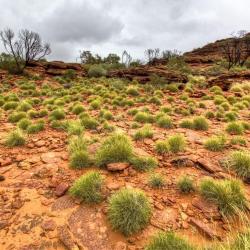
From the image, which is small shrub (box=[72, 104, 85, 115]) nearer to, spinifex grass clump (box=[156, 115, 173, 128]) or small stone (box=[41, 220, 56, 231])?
spinifex grass clump (box=[156, 115, 173, 128])

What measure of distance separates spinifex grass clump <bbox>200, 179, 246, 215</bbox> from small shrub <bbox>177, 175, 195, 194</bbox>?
0.64ft

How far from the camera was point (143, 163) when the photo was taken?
17.3ft

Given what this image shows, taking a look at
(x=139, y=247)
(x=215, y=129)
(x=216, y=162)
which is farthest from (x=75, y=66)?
(x=139, y=247)

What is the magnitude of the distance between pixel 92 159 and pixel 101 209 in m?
1.72

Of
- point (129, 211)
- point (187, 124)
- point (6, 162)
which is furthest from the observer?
point (187, 124)

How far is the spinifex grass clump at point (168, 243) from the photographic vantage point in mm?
2982

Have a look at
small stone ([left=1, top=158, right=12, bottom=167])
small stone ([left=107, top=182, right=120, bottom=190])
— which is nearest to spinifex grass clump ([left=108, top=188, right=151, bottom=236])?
small stone ([left=107, top=182, right=120, bottom=190])

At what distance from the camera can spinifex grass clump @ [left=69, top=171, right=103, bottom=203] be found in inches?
161

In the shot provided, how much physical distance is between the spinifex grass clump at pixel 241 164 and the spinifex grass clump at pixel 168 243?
2418 millimetres

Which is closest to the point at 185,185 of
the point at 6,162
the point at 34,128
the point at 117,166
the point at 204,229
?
the point at 204,229

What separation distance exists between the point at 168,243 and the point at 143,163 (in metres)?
2.35

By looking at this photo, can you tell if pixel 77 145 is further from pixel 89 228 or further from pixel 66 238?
pixel 66 238

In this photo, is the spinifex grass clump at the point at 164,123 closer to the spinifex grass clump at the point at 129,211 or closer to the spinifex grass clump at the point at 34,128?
the spinifex grass clump at the point at 34,128

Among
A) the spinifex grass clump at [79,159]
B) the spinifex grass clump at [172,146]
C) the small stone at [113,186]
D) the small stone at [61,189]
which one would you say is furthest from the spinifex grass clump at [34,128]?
the small stone at [113,186]
